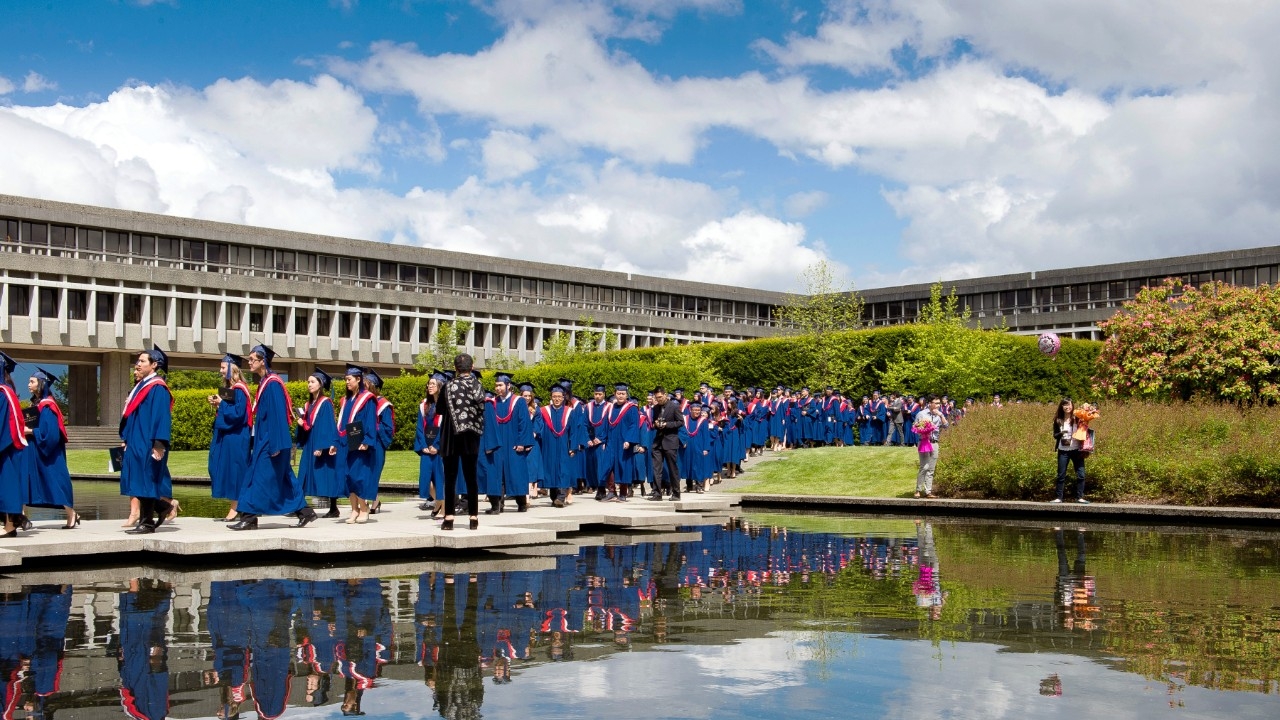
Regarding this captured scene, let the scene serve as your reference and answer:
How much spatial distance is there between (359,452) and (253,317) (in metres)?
53.8

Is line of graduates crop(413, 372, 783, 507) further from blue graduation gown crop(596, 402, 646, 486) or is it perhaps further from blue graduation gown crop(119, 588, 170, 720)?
blue graduation gown crop(119, 588, 170, 720)

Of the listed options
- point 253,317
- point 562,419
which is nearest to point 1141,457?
point 562,419

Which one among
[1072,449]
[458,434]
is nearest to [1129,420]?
[1072,449]

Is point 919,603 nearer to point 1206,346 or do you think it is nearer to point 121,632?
point 121,632

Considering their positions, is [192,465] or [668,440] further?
[192,465]

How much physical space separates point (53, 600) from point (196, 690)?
3.70 m

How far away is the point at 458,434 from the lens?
13.3 meters

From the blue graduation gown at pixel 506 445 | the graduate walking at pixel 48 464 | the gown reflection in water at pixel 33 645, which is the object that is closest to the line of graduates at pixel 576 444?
the blue graduation gown at pixel 506 445

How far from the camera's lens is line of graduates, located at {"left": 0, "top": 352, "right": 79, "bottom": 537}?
12.7 meters

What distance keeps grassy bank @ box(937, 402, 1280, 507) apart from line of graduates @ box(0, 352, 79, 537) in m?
14.6

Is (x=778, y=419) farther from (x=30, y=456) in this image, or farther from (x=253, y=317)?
(x=253, y=317)

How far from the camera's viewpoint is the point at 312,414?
16203 mm

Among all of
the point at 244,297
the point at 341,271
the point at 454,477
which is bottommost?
the point at 454,477

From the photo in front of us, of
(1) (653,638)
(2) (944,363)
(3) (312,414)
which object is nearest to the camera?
(1) (653,638)
